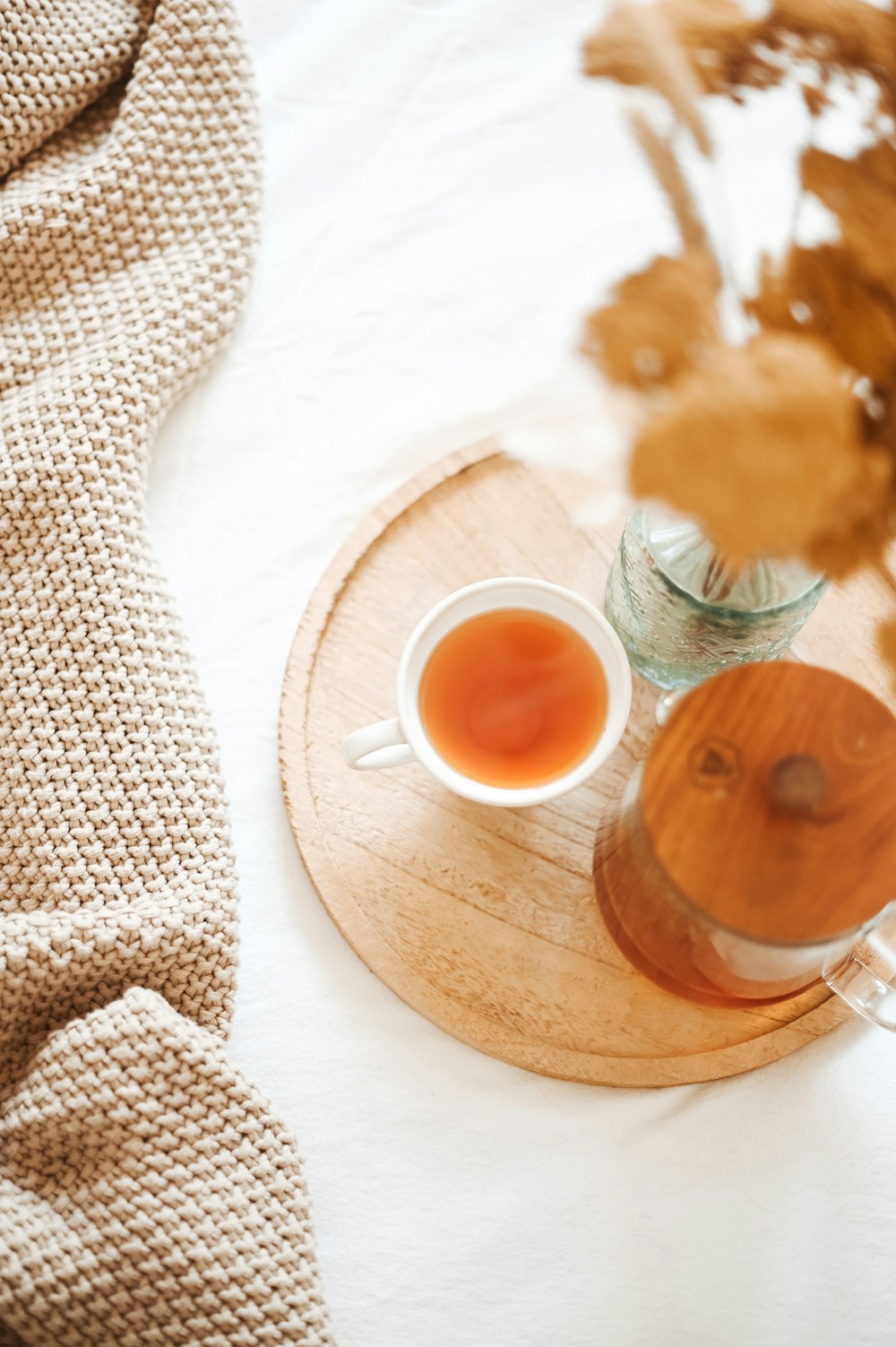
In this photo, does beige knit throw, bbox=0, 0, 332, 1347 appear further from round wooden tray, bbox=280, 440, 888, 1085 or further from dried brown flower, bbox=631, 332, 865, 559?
dried brown flower, bbox=631, 332, 865, 559

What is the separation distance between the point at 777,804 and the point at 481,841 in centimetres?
22

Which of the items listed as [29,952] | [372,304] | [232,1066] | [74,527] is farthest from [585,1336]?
[372,304]

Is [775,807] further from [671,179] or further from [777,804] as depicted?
[671,179]

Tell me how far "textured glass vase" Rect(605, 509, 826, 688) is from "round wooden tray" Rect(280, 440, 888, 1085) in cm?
Answer: 5

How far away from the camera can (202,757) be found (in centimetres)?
58

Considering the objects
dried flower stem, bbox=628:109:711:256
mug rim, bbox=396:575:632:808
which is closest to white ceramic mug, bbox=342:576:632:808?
mug rim, bbox=396:575:632:808

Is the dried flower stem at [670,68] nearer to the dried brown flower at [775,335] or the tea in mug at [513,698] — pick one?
the dried brown flower at [775,335]

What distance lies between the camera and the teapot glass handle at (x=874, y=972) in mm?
517

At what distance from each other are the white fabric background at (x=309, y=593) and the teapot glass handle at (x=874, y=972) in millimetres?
55

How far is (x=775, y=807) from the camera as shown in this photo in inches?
15.3

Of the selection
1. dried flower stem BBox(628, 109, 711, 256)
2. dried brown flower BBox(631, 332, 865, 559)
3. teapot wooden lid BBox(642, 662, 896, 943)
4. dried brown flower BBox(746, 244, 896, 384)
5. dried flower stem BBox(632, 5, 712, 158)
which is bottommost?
teapot wooden lid BBox(642, 662, 896, 943)

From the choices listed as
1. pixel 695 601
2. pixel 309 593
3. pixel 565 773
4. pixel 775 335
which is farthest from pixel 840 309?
pixel 309 593

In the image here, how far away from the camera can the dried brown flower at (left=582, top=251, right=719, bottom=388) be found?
1.07 ft

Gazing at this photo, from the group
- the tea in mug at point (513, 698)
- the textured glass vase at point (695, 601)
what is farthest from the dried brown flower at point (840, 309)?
the tea in mug at point (513, 698)
